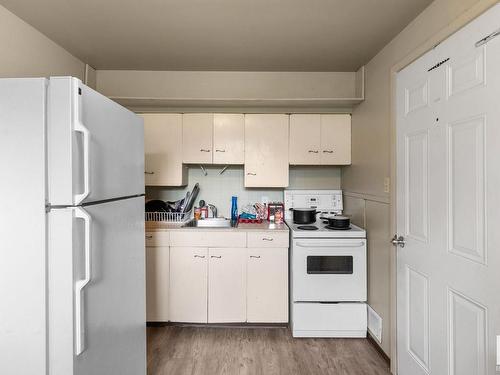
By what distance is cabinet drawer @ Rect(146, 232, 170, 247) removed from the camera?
249cm

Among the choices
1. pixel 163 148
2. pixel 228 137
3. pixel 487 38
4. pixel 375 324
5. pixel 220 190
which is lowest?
pixel 375 324

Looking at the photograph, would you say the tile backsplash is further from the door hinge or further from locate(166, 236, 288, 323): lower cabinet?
the door hinge

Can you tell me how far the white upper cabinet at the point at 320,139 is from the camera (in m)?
2.76

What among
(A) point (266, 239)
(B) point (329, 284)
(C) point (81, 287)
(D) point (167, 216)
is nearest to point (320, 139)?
(A) point (266, 239)

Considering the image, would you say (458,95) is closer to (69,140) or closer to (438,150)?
(438,150)

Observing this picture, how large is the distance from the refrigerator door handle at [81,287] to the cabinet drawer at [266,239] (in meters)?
1.54

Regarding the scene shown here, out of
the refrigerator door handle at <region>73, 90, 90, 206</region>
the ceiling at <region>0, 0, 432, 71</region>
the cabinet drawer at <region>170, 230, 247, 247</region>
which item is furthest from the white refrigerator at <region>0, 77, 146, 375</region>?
the cabinet drawer at <region>170, 230, 247, 247</region>

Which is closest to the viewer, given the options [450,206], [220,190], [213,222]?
[450,206]

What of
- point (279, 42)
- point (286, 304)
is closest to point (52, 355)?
point (286, 304)

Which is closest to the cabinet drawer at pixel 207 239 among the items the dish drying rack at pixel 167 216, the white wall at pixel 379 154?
the dish drying rack at pixel 167 216

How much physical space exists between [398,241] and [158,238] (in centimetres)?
195

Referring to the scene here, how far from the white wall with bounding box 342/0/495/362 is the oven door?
0.11 metres

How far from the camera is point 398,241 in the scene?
185cm

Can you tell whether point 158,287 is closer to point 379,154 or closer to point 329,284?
point 329,284
